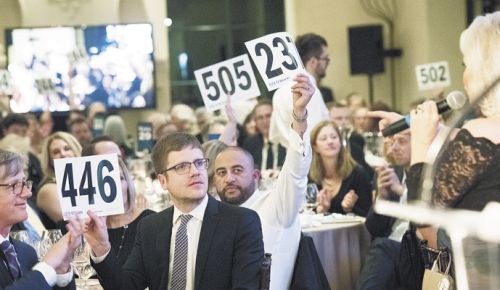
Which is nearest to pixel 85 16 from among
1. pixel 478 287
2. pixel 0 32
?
pixel 0 32

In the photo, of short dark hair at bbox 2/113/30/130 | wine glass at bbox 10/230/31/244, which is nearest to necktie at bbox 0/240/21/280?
wine glass at bbox 10/230/31/244

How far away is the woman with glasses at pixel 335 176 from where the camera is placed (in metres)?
6.18

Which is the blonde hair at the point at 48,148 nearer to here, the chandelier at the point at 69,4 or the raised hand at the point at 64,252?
the raised hand at the point at 64,252

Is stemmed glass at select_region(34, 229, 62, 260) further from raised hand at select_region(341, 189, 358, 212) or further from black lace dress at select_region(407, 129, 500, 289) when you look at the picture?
raised hand at select_region(341, 189, 358, 212)

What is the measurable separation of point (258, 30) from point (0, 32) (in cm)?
405

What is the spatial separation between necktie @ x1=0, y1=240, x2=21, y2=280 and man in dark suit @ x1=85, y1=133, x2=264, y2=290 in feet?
1.01

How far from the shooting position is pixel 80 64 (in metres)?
15.3

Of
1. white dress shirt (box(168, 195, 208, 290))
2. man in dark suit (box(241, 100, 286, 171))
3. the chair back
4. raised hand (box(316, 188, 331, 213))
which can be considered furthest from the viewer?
man in dark suit (box(241, 100, 286, 171))

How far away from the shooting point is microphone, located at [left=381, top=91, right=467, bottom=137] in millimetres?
2900

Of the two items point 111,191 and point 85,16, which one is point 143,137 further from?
point 111,191

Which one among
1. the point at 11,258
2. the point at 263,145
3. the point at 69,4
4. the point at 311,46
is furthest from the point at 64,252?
the point at 69,4

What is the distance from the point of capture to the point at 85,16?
53.0 ft

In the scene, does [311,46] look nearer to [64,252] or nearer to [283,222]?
[283,222]

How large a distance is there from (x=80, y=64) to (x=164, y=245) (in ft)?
39.1
